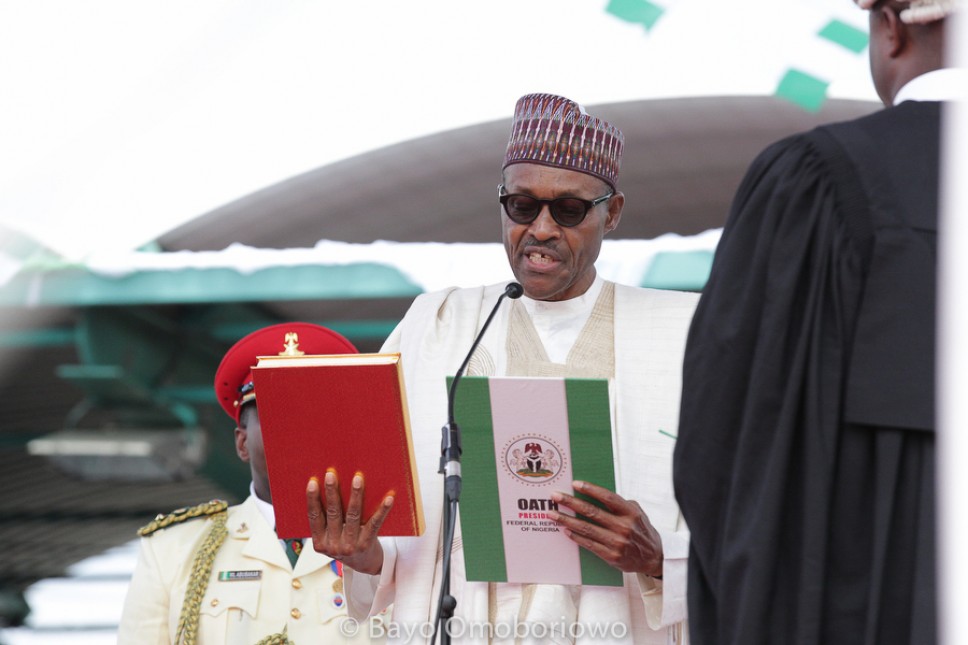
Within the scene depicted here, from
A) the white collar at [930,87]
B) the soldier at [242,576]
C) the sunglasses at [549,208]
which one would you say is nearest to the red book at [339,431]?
the sunglasses at [549,208]

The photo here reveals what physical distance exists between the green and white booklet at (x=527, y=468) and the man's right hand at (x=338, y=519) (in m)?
0.20

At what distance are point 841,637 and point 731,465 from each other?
0.94 feet

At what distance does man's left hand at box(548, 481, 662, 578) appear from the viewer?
2631mm

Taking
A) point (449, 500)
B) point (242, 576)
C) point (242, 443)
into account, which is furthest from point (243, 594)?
point (449, 500)

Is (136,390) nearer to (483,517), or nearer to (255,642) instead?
(255,642)

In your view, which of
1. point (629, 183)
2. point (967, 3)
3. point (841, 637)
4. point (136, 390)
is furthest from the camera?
point (136, 390)

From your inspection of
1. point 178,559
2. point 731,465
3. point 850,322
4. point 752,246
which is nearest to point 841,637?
point 731,465

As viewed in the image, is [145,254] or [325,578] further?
[145,254]

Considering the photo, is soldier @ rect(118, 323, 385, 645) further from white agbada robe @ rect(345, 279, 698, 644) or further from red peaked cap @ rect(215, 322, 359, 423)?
white agbada robe @ rect(345, 279, 698, 644)

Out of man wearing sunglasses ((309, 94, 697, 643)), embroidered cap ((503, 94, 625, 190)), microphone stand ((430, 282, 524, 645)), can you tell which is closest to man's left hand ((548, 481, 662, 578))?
man wearing sunglasses ((309, 94, 697, 643))

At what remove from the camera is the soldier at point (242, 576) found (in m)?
3.75

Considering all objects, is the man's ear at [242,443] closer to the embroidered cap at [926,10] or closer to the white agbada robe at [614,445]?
the white agbada robe at [614,445]

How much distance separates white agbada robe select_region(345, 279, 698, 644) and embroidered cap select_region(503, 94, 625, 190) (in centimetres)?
35

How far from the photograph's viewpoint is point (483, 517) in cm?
270
